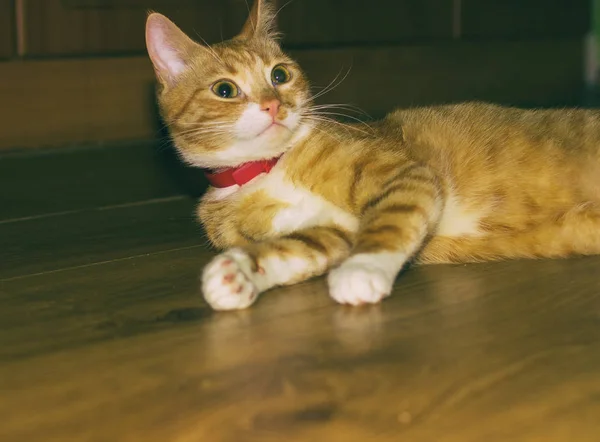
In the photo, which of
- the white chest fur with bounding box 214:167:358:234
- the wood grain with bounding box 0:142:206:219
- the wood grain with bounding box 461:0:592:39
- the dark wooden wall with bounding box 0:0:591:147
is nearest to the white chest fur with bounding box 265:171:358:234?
the white chest fur with bounding box 214:167:358:234

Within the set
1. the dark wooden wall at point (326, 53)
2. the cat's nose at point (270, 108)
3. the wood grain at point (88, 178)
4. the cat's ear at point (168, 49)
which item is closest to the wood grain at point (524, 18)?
the dark wooden wall at point (326, 53)

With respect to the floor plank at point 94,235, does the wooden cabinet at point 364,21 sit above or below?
above

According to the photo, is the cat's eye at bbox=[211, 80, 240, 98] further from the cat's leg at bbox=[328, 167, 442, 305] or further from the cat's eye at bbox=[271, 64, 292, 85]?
the cat's leg at bbox=[328, 167, 442, 305]

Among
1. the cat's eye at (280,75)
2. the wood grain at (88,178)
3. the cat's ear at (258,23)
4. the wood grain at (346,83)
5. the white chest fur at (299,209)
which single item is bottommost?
the wood grain at (88,178)

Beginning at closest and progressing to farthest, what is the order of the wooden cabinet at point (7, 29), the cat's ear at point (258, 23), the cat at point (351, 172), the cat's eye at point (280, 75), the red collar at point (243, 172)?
the cat at point (351, 172), the red collar at point (243, 172), the cat's eye at point (280, 75), the cat's ear at point (258, 23), the wooden cabinet at point (7, 29)

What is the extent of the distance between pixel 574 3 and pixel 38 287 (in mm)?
3082

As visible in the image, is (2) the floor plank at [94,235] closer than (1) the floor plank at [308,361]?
No

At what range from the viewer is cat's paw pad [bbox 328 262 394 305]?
5.21 feet

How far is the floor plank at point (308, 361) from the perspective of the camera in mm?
1134

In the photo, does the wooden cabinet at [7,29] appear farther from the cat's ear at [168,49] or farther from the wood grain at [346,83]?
the cat's ear at [168,49]

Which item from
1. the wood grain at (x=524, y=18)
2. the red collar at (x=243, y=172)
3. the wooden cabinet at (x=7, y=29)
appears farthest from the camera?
the wood grain at (x=524, y=18)

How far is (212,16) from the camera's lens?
290cm

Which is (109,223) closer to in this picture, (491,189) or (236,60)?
(236,60)

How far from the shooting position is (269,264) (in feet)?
5.73
